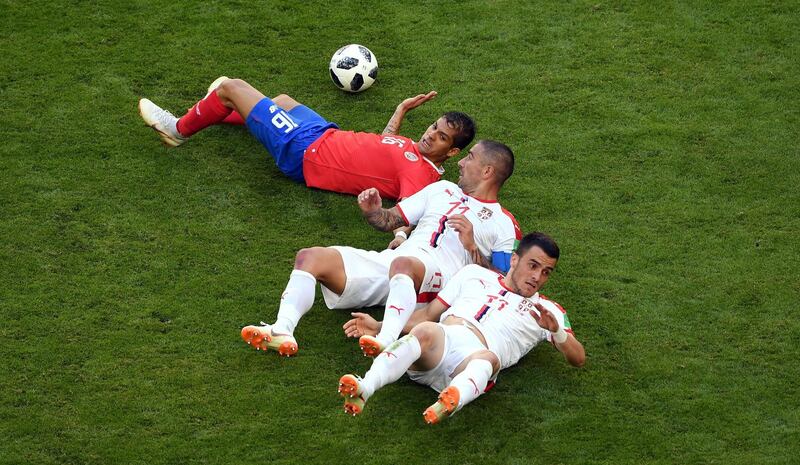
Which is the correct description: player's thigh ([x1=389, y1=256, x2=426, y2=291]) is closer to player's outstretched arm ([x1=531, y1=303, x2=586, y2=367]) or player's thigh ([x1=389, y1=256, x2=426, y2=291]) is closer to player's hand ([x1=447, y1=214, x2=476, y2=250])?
player's hand ([x1=447, y1=214, x2=476, y2=250])

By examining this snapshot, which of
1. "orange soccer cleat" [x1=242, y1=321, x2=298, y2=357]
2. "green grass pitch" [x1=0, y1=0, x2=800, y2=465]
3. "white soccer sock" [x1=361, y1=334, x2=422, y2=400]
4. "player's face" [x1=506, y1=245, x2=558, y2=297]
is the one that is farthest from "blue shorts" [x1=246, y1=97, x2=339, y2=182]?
"white soccer sock" [x1=361, y1=334, x2=422, y2=400]

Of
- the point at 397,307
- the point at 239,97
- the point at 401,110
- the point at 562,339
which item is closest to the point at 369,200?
the point at 397,307

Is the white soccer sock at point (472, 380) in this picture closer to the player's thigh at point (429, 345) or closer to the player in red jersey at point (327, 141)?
the player's thigh at point (429, 345)

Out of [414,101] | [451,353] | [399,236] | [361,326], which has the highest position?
[414,101]

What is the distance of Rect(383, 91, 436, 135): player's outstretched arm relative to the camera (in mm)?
9172

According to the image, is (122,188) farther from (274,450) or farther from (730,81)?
(730,81)

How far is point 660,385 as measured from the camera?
7.00 metres

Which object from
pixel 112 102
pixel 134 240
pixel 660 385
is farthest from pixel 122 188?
pixel 660 385

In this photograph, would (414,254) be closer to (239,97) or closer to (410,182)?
(410,182)

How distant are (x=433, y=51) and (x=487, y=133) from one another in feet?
4.76

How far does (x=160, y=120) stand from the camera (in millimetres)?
9078

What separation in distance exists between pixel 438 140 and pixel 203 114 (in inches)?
82.0

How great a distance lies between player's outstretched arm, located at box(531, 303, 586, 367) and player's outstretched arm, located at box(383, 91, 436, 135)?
293 centimetres

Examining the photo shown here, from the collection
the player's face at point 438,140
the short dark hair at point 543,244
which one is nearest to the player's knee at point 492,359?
the short dark hair at point 543,244
